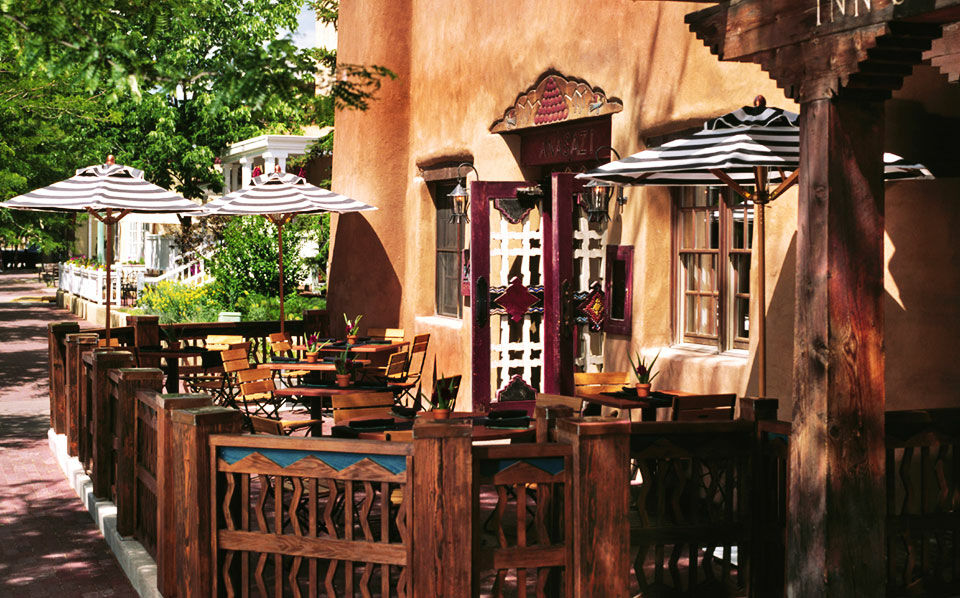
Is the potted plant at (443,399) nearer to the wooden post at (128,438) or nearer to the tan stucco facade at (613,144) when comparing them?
the wooden post at (128,438)

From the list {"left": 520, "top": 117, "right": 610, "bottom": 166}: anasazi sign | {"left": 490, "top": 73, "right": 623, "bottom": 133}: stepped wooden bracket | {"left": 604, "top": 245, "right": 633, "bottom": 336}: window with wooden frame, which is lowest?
{"left": 604, "top": 245, "right": 633, "bottom": 336}: window with wooden frame

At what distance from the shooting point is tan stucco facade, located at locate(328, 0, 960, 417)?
23.4ft

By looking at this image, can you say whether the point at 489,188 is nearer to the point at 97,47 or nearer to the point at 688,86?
the point at 688,86

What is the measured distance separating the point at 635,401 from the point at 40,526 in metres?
4.44

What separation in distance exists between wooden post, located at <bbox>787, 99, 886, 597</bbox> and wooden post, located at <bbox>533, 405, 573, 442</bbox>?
1.09 metres

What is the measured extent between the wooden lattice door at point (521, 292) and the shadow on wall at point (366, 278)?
3.44 metres

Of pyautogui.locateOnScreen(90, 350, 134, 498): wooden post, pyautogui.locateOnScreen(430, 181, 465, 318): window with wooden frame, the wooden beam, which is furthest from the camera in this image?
pyautogui.locateOnScreen(430, 181, 465, 318): window with wooden frame

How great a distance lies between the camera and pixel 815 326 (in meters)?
4.80

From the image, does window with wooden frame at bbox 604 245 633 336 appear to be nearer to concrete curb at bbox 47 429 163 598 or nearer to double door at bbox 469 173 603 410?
double door at bbox 469 173 603 410

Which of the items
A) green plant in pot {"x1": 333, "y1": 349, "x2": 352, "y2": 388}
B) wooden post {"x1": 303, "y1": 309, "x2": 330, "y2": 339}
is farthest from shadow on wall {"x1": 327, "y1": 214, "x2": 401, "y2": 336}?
green plant in pot {"x1": 333, "y1": 349, "x2": 352, "y2": 388}

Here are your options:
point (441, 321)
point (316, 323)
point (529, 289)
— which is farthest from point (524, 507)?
point (316, 323)

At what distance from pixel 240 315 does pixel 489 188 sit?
8665mm

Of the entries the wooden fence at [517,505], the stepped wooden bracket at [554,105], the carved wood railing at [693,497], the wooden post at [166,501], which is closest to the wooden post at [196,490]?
the wooden fence at [517,505]

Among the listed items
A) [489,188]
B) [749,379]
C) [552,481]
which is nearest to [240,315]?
[489,188]
